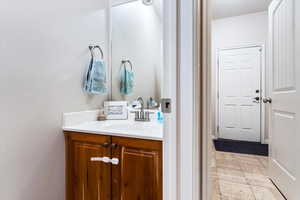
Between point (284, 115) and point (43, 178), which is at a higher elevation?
point (284, 115)

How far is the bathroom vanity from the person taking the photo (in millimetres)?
1129

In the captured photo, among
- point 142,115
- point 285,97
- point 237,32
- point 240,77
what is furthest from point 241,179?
point 237,32

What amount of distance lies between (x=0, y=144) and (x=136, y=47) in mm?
1438

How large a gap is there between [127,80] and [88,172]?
3.28 feet

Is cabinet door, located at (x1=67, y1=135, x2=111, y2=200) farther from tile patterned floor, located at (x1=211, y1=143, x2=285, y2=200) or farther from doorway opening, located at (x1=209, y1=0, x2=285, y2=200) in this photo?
doorway opening, located at (x1=209, y1=0, x2=285, y2=200)

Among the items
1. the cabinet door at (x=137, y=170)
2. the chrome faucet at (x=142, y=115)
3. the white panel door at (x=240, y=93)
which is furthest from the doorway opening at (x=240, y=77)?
the cabinet door at (x=137, y=170)

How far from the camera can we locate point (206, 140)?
102 cm

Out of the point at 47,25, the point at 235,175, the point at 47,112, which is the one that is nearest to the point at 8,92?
the point at 47,112

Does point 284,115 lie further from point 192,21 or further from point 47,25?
point 47,25

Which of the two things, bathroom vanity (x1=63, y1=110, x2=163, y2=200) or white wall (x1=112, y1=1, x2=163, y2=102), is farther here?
white wall (x1=112, y1=1, x2=163, y2=102)

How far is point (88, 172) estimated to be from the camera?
1353mm

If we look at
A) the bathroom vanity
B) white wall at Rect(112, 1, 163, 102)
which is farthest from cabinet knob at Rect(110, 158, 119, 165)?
white wall at Rect(112, 1, 163, 102)

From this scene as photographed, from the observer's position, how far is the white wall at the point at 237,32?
3688mm

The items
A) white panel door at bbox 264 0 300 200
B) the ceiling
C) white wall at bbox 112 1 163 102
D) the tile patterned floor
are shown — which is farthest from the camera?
the ceiling
